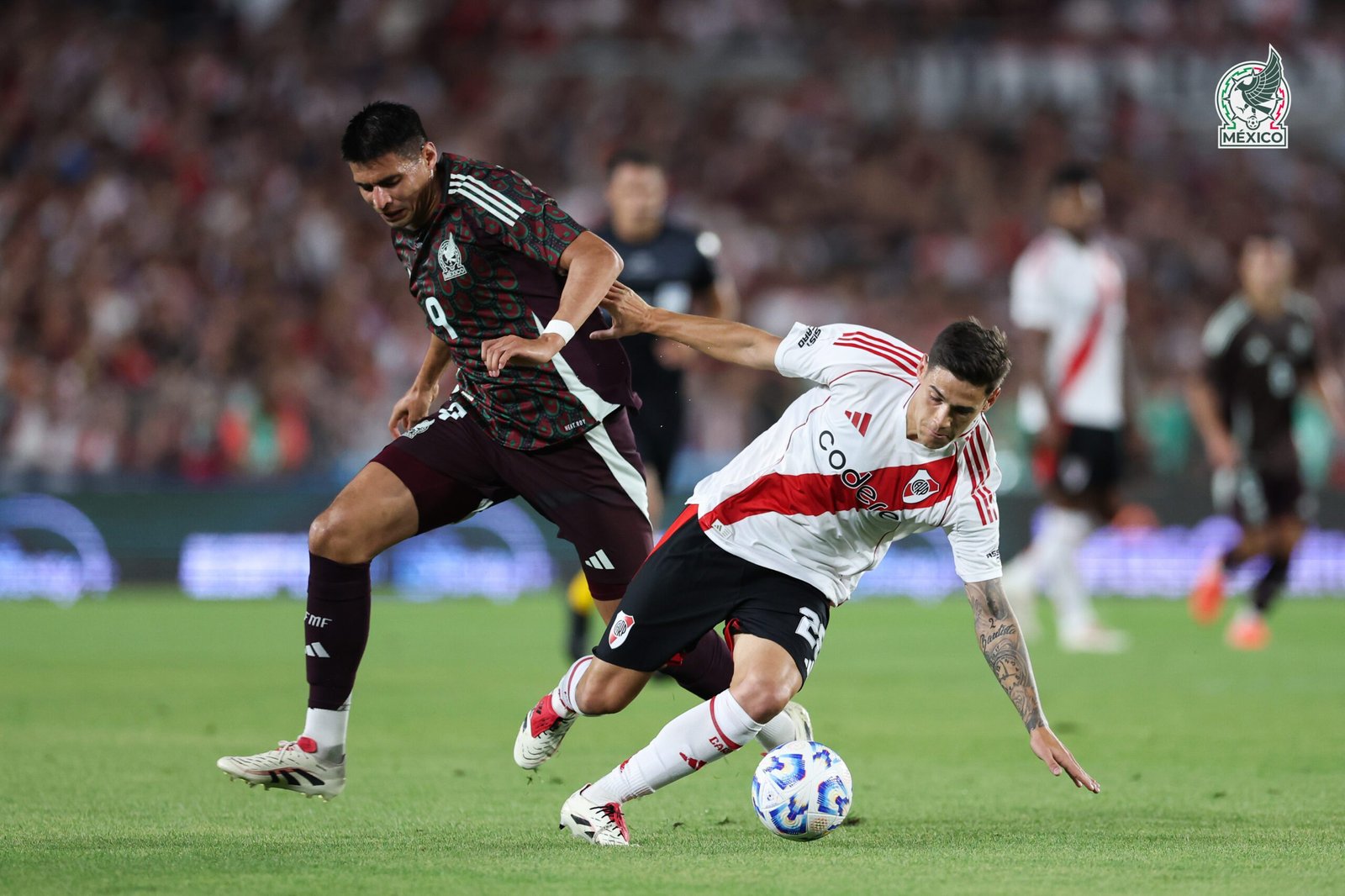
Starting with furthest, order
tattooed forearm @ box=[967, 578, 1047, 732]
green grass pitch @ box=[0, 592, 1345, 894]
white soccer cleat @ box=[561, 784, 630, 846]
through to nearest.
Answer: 1. tattooed forearm @ box=[967, 578, 1047, 732]
2. white soccer cleat @ box=[561, 784, 630, 846]
3. green grass pitch @ box=[0, 592, 1345, 894]

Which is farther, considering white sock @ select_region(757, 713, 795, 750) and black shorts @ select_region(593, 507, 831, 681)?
white sock @ select_region(757, 713, 795, 750)

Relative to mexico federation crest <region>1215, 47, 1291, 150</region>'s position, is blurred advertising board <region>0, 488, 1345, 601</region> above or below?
below

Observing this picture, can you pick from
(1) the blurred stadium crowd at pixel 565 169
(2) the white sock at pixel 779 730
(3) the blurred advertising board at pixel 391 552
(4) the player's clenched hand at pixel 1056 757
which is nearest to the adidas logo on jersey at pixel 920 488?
(4) the player's clenched hand at pixel 1056 757

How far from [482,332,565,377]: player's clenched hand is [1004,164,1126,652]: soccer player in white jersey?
696cm

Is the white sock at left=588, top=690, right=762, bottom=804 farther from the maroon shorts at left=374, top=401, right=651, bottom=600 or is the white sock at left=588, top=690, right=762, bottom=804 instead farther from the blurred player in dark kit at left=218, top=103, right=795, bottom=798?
the maroon shorts at left=374, top=401, right=651, bottom=600

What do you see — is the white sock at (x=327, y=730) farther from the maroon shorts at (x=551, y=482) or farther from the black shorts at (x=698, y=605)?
the black shorts at (x=698, y=605)

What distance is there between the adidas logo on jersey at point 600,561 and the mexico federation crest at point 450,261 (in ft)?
3.37

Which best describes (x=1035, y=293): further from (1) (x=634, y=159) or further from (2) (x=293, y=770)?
(2) (x=293, y=770)

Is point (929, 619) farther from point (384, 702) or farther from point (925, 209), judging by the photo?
point (925, 209)

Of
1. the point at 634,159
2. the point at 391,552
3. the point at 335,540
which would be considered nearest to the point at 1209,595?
the point at 634,159

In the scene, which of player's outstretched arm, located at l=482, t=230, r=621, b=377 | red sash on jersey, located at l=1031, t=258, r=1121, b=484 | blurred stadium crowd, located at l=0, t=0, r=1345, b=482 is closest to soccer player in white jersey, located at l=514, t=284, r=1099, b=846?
player's outstretched arm, located at l=482, t=230, r=621, b=377

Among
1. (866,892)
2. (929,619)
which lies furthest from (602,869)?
(929,619)

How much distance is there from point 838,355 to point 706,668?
1192 mm

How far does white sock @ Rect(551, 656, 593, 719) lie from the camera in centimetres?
539
